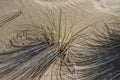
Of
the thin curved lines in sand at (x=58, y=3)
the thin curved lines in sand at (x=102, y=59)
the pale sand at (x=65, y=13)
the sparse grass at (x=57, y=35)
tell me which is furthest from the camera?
the thin curved lines in sand at (x=58, y=3)

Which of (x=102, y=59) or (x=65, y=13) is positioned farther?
(x=65, y=13)

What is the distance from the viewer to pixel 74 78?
2.88m

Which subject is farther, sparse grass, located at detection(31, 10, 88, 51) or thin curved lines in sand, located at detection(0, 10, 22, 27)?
thin curved lines in sand, located at detection(0, 10, 22, 27)

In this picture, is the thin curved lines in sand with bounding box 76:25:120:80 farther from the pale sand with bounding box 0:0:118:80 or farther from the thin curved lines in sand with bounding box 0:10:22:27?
the thin curved lines in sand with bounding box 0:10:22:27

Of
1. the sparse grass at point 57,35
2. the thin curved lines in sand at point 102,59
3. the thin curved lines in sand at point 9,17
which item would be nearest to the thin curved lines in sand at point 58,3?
the thin curved lines in sand at point 9,17

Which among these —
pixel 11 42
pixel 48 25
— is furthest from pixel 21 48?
pixel 48 25

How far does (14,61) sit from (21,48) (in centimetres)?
26

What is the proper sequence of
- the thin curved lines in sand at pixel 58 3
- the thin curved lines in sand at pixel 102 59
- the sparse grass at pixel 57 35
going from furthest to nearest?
1. the thin curved lines in sand at pixel 58 3
2. the sparse grass at pixel 57 35
3. the thin curved lines in sand at pixel 102 59

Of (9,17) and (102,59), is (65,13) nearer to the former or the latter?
(9,17)

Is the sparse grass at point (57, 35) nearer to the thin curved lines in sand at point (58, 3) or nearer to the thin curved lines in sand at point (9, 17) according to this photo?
the thin curved lines in sand at point (9, 17)

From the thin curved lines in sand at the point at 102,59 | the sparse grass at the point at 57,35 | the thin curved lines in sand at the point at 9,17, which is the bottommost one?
the thin curved lines in sand at the point at 102,59

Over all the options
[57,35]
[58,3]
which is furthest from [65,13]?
[57,35]

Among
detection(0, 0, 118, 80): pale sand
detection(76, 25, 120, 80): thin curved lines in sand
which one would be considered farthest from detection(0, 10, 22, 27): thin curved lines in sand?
detection(76, 25, 120, 80): thin curved lines in sand

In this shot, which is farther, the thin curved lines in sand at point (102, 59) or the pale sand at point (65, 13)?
the pale sand at point (65, 13)
